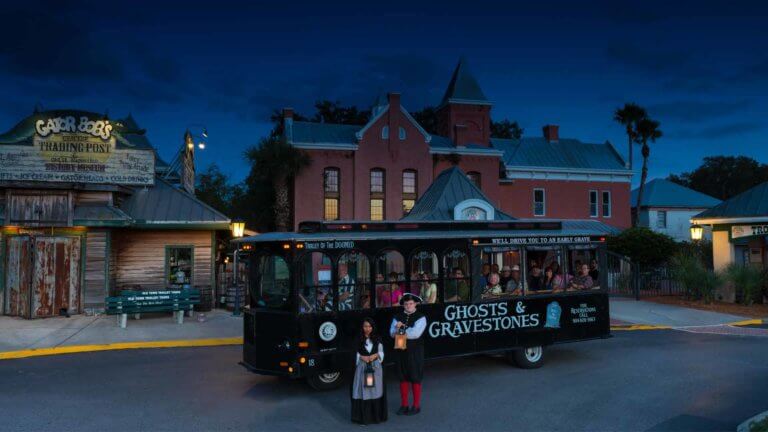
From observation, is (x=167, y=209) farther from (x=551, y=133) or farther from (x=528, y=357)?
(x=551, y=133)

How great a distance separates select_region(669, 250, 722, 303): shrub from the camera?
22328mm

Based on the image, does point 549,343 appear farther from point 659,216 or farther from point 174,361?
point 659,216

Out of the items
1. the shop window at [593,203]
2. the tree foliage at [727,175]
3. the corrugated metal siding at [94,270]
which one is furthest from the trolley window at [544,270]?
the tree foliage at [727,175]

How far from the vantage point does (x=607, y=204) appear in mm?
43719

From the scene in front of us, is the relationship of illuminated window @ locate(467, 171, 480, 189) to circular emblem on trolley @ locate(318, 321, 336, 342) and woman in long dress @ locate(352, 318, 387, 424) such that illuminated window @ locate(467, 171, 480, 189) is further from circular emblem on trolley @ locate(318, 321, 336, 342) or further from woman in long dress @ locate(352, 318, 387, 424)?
woman in long dress @ locate(352, 318, 387, 424)

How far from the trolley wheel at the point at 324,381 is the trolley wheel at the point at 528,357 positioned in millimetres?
3577

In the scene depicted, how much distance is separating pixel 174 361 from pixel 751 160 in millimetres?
84376

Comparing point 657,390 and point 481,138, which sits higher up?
point 481,138

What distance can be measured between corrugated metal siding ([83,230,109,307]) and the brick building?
61.8 ft

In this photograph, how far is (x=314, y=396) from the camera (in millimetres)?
9500

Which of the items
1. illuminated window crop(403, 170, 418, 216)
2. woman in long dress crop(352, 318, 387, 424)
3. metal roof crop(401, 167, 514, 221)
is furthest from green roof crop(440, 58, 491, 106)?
woman in long dress crop(352, 318, 387, 424)

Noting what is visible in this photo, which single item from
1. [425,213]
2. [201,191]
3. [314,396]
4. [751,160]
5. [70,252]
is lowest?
[314,396]

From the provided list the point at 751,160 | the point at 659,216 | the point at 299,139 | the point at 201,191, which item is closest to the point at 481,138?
the point at 299,139

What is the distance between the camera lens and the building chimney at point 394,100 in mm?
37541
